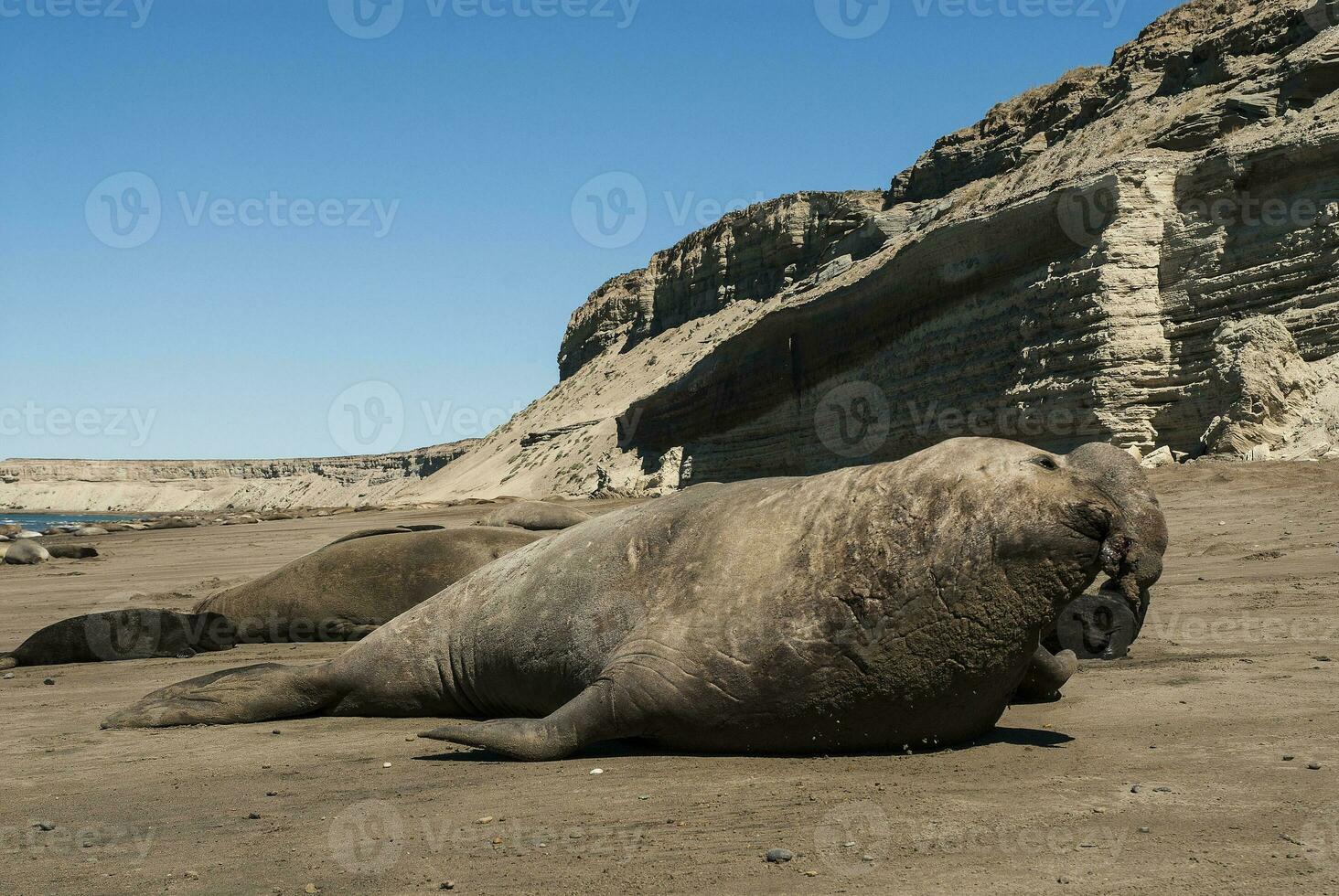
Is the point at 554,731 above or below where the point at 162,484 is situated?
below

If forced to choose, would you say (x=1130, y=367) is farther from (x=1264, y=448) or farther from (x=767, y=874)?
(x=767, y=874)

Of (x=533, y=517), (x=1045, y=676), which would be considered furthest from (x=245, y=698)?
(x=533, y=517)

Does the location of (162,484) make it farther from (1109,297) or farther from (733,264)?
(1109,297)

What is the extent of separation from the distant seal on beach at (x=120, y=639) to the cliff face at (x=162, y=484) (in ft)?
374

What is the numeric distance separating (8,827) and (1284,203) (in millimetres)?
17630

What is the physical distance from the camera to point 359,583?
7965 mm

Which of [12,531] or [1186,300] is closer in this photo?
[1186,300]

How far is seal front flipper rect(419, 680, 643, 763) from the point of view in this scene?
13.5ft

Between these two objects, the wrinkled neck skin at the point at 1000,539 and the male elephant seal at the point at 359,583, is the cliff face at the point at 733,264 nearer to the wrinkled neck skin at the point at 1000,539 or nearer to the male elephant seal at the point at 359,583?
the male elephant seal at the point at 359,583

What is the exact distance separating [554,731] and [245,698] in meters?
2.05

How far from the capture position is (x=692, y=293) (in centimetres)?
6431

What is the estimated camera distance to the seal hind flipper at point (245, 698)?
5.36m

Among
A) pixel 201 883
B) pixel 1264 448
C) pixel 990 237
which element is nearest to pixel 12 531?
pixel 990 237

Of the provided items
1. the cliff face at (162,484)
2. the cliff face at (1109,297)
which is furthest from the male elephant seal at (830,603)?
the cliff face at (162,484)
